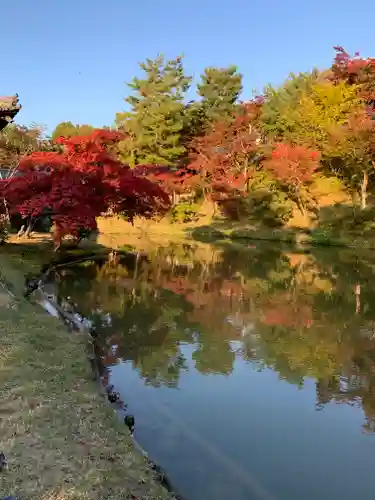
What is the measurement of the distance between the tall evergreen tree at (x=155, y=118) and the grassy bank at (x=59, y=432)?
30.6 meters

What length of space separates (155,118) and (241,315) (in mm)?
26858

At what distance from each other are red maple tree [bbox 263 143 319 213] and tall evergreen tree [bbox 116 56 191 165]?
340 inches

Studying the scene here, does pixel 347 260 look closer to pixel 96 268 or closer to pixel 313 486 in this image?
pixel 96 268

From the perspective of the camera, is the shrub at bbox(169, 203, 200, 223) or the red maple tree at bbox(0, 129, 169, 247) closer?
the red maple tree at bbox(0, 129, 169, 247)

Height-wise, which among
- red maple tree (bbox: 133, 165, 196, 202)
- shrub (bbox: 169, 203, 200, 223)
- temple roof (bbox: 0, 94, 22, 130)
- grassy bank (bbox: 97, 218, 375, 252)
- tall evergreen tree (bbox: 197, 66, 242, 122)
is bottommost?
grassy bank (bbox: 97, 218, 375, 252)

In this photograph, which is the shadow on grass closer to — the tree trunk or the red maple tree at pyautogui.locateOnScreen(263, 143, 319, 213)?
the tree trunk

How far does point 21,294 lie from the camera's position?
10.7 m

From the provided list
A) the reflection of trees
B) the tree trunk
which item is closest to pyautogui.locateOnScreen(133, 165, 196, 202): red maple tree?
the tree trunk

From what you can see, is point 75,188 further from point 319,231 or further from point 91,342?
point 319,231

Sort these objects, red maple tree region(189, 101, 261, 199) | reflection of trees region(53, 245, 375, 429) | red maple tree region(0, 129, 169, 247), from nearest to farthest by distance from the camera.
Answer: reflection of trees region(53, 245, 375, 429)
red maple tree region(0, 129, 169, 247)
red maple tree region(189, 101, 261, 199)

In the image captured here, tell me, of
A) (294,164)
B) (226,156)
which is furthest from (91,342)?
(226,156)

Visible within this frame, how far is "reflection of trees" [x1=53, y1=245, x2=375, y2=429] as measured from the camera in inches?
334

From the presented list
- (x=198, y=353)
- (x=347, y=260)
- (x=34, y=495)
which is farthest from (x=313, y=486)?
(x=347, y=260)

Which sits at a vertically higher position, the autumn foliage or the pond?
the autumn foliage
